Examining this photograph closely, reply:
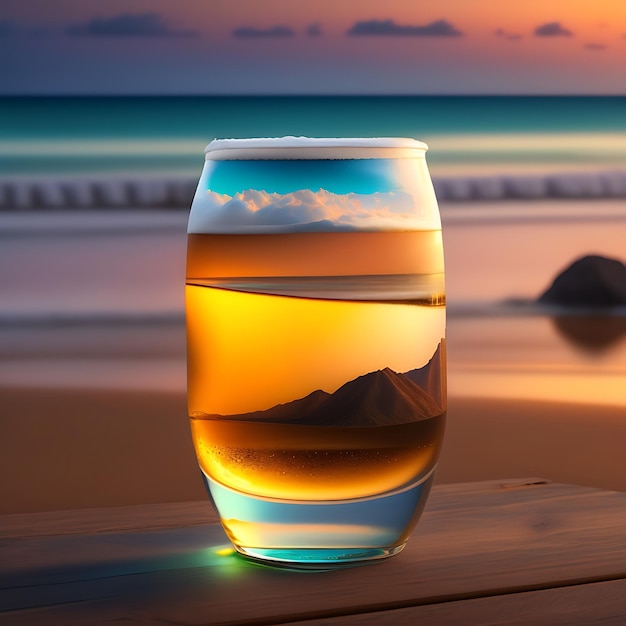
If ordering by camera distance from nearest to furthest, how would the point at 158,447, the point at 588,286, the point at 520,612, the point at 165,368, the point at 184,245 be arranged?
the point at 520,612 < the point at 158,447 < the point at 165,368 < the point at 184,245 < the point at 588,286

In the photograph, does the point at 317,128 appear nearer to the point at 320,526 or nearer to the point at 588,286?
the point at 588,286

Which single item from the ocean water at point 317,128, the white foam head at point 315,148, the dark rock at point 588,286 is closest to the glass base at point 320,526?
the white foam head at point 315,148

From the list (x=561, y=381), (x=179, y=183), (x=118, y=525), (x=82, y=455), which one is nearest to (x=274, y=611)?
(x=118, y=525)

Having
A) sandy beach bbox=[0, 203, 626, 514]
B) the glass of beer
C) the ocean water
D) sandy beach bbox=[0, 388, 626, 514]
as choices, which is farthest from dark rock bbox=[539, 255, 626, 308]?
the glass of beer

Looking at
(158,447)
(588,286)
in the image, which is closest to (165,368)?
(158,447)

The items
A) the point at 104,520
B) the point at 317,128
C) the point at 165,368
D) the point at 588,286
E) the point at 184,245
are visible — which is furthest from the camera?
the point at 317,128

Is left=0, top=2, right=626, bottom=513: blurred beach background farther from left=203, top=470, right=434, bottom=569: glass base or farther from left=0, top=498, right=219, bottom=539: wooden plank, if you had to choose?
left=203, top=470, right=434, bottom=569: glass base
